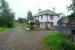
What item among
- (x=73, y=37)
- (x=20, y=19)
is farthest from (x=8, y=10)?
(x=73, y=37)

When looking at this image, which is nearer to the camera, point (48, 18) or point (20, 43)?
point (20, 43)

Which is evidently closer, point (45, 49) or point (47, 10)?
point (45, 49)

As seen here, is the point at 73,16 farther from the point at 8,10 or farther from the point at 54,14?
the point at 8,10

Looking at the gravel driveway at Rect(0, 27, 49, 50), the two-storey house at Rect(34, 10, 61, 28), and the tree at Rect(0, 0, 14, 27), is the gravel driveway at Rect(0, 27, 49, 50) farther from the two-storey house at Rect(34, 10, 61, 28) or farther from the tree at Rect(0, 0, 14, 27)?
the two-storey house at Rect(34, 10, 61, 28)

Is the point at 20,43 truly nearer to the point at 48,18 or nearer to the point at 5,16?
the point at 48,18

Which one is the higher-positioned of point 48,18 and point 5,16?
point 5,16

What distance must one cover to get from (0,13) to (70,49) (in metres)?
55.0

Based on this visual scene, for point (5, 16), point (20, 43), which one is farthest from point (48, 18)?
point (20, 43)


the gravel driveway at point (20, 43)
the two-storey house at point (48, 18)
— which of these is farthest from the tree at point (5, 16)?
the gravel driveway at point (20, 43)

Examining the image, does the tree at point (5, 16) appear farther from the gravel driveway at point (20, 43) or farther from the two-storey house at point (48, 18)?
the gravel driveway at point (20, 43)

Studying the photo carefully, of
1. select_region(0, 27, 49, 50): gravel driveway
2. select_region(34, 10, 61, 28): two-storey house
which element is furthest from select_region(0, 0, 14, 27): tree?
select_region(0, 27, 49, 50): gravel driveway

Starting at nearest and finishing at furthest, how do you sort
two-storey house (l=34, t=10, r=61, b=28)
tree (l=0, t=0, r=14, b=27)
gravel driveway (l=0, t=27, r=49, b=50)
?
gravel driveway (l=0, t=27, r=49, b=50) → tree (l=0, t=0, r=14, b=27) → two-storey house (l=34, t=10, r=61, b=28)

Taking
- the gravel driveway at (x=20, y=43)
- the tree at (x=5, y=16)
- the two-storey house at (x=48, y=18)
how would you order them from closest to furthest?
1. the gravel driveway at (x=20, y=43)
2. the tree at (x=5, y=16)
3. the two-storey house at (x=48, y=18)

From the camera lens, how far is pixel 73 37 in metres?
18.6
